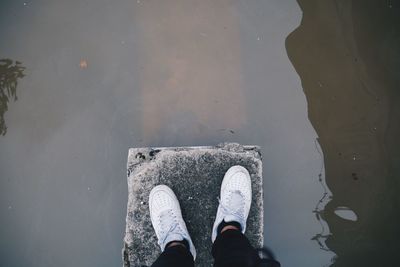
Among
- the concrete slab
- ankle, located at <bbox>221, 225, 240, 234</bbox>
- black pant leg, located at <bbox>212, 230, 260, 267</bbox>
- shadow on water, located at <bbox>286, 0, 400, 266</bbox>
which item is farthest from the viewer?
shadow on water, located at <bbox>286, 0, 400, 266</bbox>

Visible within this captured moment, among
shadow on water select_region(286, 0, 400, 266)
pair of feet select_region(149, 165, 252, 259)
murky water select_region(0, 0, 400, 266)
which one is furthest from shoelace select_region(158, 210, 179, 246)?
shadow on water select_region(286, 0, 400, 266)

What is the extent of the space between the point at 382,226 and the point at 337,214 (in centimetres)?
23

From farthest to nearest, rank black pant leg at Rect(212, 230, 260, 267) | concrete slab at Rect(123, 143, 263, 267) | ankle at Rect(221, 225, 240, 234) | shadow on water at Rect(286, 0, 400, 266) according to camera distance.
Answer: shadow on water at Rect(286, 0, 400, 266)
concrete slab at Rect(123, 143, 263, 267)
ankle at Rect(221, 225, 240, 234)
black pant leg at Rect(212, 230, 260, 267)

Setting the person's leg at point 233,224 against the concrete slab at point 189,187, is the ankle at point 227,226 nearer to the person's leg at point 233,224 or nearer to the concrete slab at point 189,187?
the person's leg at point 233,224

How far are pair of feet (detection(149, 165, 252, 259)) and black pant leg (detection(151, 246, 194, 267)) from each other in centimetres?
6

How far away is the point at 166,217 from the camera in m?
1.55

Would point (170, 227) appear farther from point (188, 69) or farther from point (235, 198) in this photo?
point (188, 69)

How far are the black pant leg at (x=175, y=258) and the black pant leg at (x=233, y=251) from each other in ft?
0.36

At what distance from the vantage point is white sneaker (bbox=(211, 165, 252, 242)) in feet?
5.08

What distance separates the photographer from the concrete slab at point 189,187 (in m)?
1.62

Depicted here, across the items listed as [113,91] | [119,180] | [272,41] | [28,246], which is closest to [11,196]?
[28,246]

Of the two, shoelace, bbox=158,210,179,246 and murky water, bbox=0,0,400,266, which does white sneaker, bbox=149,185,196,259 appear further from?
murky water, bbox=0,0,400,266

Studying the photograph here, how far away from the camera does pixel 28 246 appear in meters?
1.75

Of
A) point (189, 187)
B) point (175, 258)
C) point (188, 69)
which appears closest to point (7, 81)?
point (188, 69)
